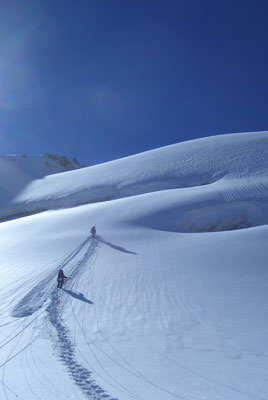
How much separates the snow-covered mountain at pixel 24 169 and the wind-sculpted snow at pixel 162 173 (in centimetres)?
764

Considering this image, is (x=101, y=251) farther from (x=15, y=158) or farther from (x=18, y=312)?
(x=15, y=158)

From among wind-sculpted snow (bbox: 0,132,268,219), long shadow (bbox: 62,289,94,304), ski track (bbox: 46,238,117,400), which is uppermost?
wind-sculpted snow (bbox: 0,132,268,219)

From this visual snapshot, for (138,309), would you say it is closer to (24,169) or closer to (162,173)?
(162,173)

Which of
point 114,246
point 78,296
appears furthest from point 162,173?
point 78,296

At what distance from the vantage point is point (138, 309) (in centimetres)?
668

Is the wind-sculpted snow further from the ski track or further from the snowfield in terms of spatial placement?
the ski track

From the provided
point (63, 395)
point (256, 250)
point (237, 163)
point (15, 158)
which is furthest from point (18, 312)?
point (15, 158)

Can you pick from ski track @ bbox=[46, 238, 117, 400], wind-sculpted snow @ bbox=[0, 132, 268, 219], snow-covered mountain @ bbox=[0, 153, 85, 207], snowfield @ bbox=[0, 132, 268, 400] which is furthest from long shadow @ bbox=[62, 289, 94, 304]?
snow-covered mountain @ bbox=[0, 153, 85, 207]

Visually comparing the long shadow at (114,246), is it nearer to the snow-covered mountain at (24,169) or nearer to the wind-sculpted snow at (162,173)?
the wind-sculpted snow at (162,173)

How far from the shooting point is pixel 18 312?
6434 mm

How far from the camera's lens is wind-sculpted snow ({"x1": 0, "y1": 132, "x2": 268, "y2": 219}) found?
32.0 m

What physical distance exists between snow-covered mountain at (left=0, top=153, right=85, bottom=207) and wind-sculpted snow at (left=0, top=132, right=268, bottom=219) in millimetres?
7636

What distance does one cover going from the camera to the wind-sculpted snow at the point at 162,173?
1259 inches

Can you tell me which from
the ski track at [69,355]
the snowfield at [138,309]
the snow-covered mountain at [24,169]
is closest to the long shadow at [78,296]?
the snowfield at [138,309]
